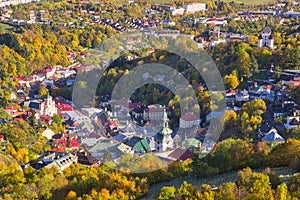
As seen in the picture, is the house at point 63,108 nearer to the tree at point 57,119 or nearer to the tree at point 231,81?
the tree at point 57,119

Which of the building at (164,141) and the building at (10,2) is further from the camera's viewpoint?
the building at (10,2)

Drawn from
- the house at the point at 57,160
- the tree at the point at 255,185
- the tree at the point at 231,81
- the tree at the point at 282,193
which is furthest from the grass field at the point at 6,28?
the tree at the point at 282,193

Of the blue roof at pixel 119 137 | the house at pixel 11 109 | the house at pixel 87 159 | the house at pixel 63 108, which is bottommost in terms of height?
the house at pixel 63 108

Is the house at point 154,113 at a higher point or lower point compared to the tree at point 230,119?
lower

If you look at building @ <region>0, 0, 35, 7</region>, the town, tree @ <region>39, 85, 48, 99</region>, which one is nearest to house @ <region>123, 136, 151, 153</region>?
the town

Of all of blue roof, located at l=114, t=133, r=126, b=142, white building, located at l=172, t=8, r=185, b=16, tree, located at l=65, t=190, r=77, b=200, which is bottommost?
blue roof, located at l=114, t=133, r=126, b=142

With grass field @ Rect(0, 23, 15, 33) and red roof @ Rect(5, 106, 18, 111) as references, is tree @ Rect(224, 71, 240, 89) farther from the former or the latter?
grass field @ Rect(0, 23, 15, 33)

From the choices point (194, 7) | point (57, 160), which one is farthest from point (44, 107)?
point (194, 7)
